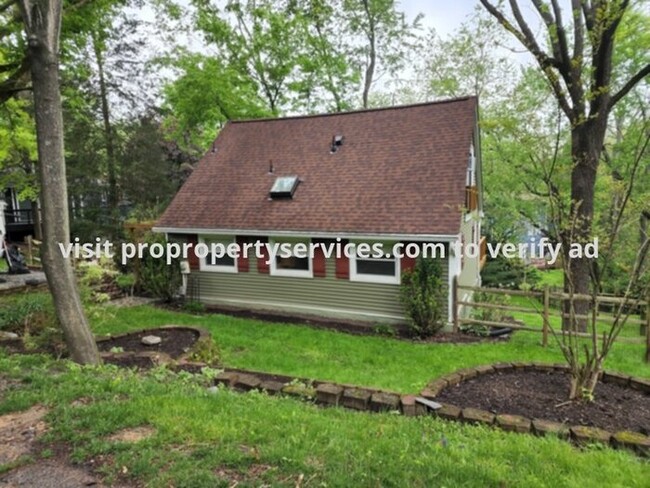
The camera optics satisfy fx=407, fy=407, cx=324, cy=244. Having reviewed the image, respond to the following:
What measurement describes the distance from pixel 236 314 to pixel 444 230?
19.4 feet

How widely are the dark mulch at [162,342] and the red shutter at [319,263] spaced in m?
3.56

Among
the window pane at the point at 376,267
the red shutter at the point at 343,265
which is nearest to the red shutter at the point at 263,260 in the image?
the red shutter at the point at 343,265

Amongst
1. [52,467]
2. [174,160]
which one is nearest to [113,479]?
[52,467]

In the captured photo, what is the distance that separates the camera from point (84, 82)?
639 inches

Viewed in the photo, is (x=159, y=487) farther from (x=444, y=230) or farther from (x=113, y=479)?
(x=444, y=230)

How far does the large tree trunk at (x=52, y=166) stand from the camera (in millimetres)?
5164

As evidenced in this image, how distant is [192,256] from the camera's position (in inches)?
481

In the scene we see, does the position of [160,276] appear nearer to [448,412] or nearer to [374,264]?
[374,264]

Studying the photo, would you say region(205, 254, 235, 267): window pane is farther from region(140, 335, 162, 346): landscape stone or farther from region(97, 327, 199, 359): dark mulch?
region(140, 335, 162, 346): landscape stone

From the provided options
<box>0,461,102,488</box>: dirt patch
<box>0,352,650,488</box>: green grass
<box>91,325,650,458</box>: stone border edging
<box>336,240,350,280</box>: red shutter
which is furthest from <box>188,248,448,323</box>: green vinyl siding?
<box>0,461,102,488</box>: dirt patch

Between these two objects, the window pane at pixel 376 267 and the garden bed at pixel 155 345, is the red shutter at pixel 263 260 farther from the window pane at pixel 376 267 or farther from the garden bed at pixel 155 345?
the garden bed at pixel 155 345

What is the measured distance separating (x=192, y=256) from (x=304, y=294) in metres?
3.79

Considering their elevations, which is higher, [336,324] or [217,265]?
[217,265]

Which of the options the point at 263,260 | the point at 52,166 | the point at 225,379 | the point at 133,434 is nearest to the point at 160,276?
the point at 263,260
